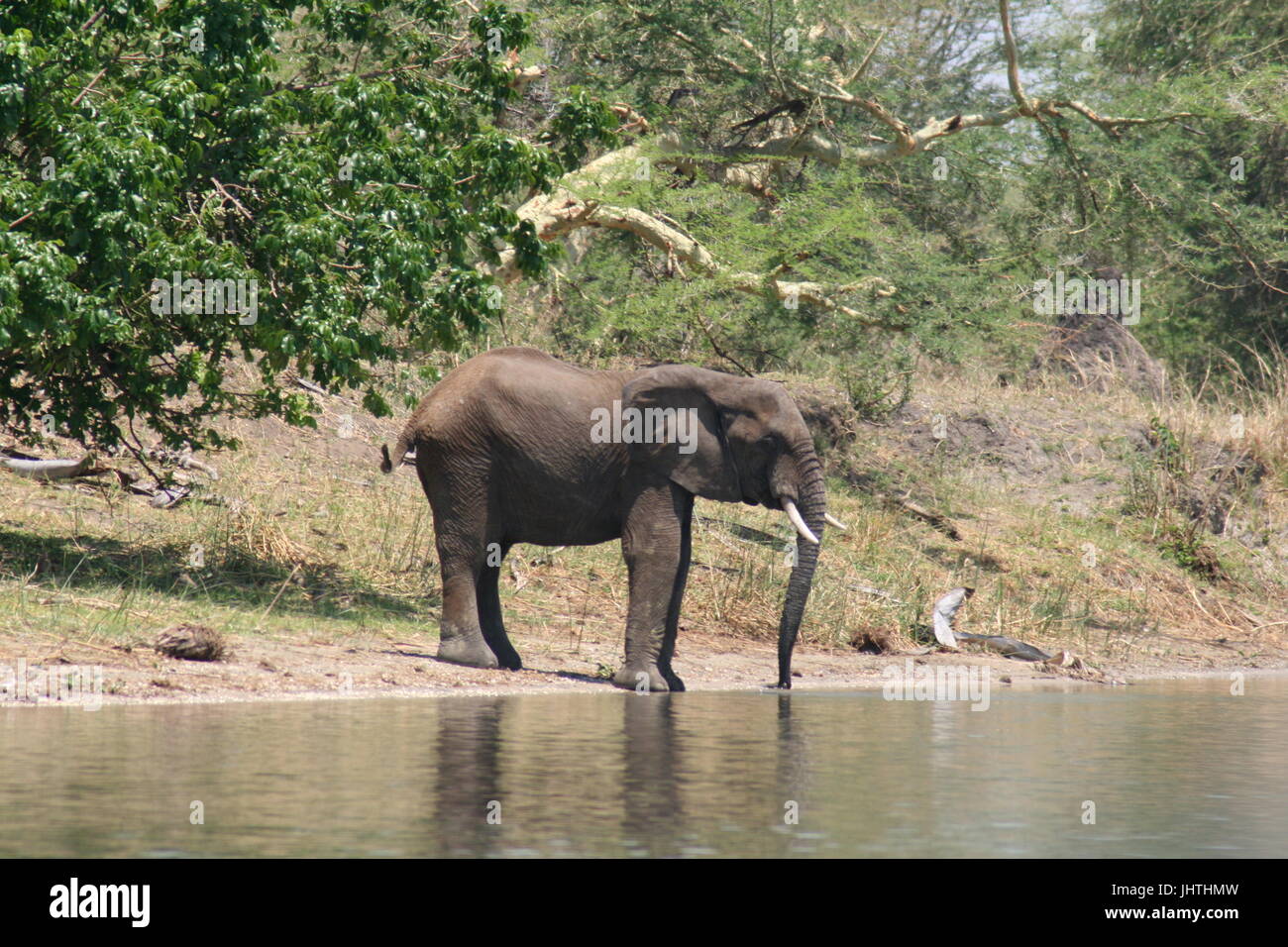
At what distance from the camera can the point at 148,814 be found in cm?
677

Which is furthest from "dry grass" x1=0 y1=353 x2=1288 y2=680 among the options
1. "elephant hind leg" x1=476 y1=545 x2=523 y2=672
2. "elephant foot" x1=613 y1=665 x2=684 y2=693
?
"elephant foot" x1=613 y1=665 x2=684 y2=693

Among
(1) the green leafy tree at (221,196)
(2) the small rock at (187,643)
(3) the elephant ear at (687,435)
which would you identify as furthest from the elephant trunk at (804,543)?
(2) the small rock at (187,643)

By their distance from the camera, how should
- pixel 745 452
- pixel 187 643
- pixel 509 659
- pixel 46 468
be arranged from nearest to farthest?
pixel 187 643, pixel 745 452, pixel 509 659, pixel 46 468

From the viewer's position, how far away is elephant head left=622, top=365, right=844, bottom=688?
41.3 ft

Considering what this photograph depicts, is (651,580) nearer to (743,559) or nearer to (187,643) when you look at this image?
(187,643)

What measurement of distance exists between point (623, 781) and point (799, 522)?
4782 mm

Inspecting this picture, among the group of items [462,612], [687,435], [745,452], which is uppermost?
[687,435]

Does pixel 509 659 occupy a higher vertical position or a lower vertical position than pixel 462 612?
lower

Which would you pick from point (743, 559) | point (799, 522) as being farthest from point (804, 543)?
point (743, 559)

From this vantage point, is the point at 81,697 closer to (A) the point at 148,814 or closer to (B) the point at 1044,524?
(A) the point at 148,814

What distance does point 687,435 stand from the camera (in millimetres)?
12609

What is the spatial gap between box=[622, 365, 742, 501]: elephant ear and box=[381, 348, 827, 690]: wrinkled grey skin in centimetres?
1
